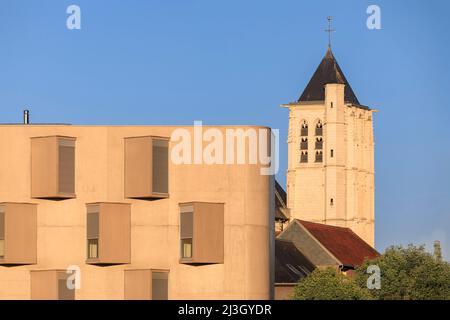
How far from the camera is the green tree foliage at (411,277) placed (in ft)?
432

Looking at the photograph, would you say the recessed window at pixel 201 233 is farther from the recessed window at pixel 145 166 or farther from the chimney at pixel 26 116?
the chimney at pixel 26 116

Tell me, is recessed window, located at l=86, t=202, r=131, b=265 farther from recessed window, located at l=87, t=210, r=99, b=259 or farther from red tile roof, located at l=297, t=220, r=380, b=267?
red tile roof, located at l=297, t=220, r=380, b=267

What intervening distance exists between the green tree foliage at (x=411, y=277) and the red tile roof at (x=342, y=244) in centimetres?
3830

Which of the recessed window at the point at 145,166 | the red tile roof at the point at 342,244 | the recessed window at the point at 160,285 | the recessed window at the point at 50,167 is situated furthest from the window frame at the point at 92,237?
the red tile roof at the point at 342,244

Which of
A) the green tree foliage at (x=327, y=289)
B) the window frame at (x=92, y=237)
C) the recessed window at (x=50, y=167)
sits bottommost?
the green tree foliage at (x=327, y=289)

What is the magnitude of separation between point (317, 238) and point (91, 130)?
121525 mm

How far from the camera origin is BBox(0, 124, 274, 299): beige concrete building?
198 ft

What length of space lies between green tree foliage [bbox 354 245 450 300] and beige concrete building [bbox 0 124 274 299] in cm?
6888

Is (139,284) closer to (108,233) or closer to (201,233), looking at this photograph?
(108,233)

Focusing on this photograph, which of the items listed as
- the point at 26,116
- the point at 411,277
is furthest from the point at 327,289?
the point at 26,116

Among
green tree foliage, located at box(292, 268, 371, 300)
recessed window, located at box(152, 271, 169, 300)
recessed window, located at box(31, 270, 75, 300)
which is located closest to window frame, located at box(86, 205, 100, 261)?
recessed window, located at box(31, 270, 75, 300)

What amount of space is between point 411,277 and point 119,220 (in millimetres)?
76174

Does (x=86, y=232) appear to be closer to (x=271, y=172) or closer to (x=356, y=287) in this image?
(x=271, y=172)
